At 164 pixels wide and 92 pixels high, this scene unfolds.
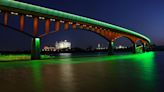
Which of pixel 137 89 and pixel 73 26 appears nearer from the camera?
pixel 137 89

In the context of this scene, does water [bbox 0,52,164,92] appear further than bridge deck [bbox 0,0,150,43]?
No

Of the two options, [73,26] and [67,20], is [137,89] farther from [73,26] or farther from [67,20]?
[73,26]

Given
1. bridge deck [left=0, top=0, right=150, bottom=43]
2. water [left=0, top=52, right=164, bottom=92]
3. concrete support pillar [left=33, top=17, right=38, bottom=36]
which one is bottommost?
water [left=0, top=52, right=164, bottom=92]

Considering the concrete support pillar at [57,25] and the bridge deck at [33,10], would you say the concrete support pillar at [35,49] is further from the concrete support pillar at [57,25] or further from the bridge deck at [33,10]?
the concrete support pillar at [57,25]

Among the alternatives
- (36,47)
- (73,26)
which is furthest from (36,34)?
(73,26)

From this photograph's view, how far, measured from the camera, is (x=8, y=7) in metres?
41.5

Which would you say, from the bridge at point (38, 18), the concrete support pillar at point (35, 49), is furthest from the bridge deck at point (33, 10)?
the concrete support pillar at point (35, 49)

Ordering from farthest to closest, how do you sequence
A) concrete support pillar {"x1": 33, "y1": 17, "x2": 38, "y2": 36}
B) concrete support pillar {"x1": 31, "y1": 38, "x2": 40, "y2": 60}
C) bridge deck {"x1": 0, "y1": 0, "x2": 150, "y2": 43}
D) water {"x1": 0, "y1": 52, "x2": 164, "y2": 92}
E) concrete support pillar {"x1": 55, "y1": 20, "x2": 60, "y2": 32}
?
concrete support pillar {"x1": 55, "y1": 20, "x2": 60, "y2": 32}, concrete support pillar {"x1": 33, "y1": 17, "x2": 38, "y2": 36}, concrete support pillar {"x1": 31, "y1": 38, "x2": 40, "y2": 60}, bridge deck {"x1": 0, "y1": 0, "x2": 150, "y2": 43}, water {"x1": 0, "y1": 52, "x2": 164, "y2": 92}

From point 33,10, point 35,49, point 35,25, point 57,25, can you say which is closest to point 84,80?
point 35,49

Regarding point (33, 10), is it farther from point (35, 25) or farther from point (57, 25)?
point (57, 25)

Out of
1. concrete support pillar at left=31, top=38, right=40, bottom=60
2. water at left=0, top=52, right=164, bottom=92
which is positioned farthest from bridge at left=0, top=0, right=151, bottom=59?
water at left=0, top=52, right=164, bottom=92

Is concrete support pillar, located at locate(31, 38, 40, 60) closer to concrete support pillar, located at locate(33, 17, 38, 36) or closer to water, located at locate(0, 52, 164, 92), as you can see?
concrete support pillar, located at locate(33, 17, 38, 36)

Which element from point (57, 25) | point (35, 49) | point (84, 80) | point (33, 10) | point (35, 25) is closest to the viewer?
point (84, 80)

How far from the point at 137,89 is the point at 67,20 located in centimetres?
Answer: 4691
